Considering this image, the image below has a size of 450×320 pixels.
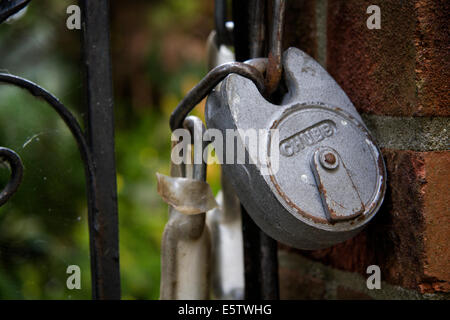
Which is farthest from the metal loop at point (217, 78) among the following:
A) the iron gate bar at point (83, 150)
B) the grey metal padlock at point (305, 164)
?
the iron gate bar at point (83, 150)

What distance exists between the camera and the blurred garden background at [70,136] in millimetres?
645

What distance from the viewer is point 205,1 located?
7.37ft

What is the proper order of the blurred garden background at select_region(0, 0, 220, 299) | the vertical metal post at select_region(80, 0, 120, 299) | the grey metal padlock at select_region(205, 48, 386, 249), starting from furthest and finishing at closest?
the blurred garden background at select_region(0, 0, 220, 299) < the vertical metal post at select_region(80, 0, 120, 299) < the grey metal padlock at select_region(205, 48, 386, 249)

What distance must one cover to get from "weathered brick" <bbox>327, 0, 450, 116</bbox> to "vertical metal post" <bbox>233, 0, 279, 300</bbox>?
104 mm

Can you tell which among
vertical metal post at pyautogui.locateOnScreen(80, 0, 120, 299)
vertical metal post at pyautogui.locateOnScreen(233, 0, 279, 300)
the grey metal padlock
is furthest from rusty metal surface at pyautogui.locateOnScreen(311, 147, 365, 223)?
vertical metal post at pyautogui.locateOnScreen(80, 0, 120, 299)

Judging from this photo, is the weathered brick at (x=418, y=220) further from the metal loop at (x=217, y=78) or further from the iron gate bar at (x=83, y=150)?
the iron gate bar at (x=83, y=150)

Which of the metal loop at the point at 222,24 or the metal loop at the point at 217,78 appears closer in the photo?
the metal loop at the point at 217,78

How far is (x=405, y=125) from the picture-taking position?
19.5 inches

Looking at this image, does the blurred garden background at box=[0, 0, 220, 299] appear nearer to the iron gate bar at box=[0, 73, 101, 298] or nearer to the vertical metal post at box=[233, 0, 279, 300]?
the iron gate bar at box=[0, 73, 101, 298]

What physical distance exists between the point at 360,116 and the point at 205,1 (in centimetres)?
187

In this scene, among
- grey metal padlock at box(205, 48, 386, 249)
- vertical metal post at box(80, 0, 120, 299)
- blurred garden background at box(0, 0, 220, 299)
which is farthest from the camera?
blurred garden background at box(0, 0, 220, 299)

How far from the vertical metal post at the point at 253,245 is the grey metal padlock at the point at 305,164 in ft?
0.28

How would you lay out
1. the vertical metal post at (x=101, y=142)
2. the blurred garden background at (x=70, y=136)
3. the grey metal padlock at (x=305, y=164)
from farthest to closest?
the blurred garden background at (x=70, y=136) < the vertical metal post at (x=101, y=142) < the grey metal padlock at (x=305, y=164)

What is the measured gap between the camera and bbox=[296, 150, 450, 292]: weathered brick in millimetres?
479
